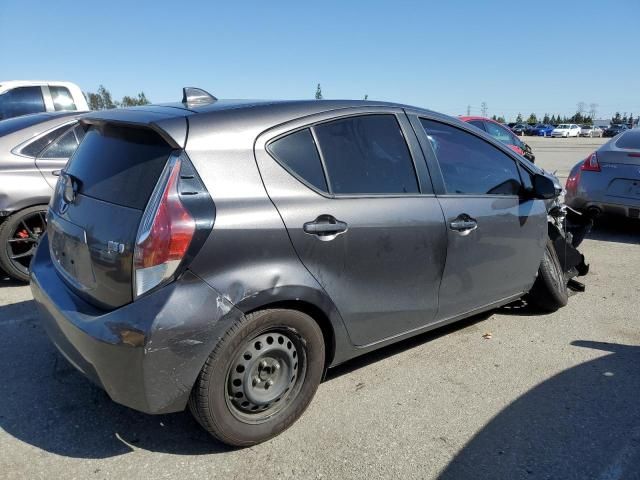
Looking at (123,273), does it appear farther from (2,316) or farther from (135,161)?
(2,316)

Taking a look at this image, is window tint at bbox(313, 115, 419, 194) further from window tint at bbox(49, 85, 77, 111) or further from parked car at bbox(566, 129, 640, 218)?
window tint at bbox(49, 85, 77, 111)

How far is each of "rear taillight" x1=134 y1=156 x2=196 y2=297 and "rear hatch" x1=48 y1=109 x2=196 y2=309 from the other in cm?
5

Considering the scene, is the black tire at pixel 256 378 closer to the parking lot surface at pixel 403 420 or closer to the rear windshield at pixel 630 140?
the parking lot surface at pixel 403 420

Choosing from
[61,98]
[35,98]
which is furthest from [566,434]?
[35,98]

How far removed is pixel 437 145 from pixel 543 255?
147 centimetres

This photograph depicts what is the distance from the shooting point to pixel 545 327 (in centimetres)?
417

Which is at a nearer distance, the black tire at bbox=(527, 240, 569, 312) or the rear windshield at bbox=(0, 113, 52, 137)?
the black tire at bbox=(527, 240, 569, 312)

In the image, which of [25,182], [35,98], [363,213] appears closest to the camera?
[363,213]

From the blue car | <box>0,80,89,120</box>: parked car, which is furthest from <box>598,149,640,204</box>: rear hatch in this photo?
the blue car

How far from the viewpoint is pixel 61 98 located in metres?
9.33

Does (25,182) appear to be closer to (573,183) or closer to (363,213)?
(363,213)

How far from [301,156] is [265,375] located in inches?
43.8

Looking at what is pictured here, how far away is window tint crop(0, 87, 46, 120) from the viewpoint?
30.3ft

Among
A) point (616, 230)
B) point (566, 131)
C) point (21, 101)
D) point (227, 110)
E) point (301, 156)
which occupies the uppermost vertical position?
point (227, 110)
